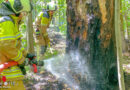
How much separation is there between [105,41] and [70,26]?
753 millimetres

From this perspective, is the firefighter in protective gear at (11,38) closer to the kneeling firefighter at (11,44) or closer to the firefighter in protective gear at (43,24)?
the kneeling firefighter at (11,44)

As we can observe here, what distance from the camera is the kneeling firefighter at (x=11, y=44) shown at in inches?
76.4

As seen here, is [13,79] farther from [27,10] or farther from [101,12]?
[101,12]

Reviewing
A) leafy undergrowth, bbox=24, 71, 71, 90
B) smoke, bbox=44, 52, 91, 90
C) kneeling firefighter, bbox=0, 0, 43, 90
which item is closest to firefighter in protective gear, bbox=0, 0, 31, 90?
kneeling firefighter, bbox=0, 0, 43, 90

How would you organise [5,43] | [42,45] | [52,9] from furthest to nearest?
[42,45], [52,9], [5,43]

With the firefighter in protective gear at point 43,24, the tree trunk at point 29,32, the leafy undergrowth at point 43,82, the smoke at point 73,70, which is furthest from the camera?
the firefighter in protective gear at point 43,24

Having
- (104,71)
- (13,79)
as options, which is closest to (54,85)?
(104,71)

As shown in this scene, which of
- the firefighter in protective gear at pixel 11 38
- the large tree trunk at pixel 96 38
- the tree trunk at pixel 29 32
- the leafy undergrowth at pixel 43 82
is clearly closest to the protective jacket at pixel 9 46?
the firefighter in protective gear at pixel 11 38

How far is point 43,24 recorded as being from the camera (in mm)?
5328

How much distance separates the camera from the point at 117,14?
1977 mm

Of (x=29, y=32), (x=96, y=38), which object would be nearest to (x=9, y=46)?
(x=96, y=38)

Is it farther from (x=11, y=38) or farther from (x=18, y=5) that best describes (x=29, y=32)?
(x=11, y=38)

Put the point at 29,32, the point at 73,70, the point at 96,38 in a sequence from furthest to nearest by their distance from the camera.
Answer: the point at 29,32 → the point at 73,70 → the point at 96,38

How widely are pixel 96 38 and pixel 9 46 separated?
5.04ft
